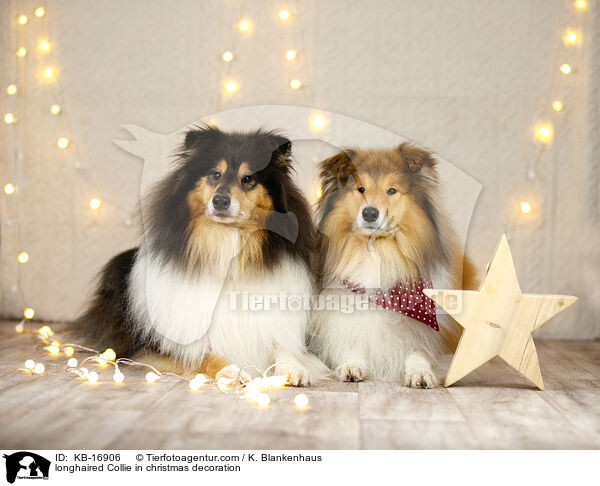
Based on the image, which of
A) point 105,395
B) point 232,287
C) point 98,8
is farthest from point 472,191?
point 98,8

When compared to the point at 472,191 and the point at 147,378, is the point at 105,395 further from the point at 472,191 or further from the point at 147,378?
the point at 472,191

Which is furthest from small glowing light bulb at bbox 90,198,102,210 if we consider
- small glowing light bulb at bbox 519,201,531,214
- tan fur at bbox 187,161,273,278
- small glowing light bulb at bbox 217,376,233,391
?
small glowing light bulb at bbox 519,201,531,214

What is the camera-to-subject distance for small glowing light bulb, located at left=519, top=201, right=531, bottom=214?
3.37 meters

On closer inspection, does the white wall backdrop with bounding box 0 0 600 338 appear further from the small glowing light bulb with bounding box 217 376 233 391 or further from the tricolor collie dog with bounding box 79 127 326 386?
the small glowing light bulb with bounding box 217 376 233 391

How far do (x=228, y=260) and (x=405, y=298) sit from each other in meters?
0.71

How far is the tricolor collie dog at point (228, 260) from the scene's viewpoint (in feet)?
7.36

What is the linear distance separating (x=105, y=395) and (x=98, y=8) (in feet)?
8.14

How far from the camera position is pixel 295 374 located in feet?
7.20

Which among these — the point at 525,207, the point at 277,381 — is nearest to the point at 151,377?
the point at 277,381

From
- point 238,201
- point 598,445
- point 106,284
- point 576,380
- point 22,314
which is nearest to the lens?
point 598,445

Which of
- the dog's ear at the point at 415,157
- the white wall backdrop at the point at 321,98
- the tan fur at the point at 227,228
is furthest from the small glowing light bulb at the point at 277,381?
the white wall backdrop at the point at 321,98

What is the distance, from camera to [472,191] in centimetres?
245

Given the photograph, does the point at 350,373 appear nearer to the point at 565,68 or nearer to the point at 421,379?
the point at 421,379

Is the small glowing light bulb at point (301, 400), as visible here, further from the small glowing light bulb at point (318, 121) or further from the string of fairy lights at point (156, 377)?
the small glowing light bulb at point (318, 121)
